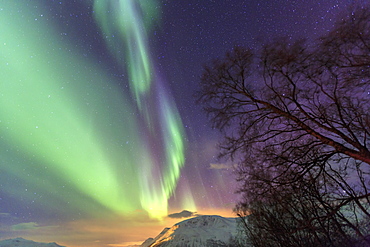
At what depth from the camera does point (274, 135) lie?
4.73 metres

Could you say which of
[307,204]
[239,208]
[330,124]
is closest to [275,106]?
[330,124]

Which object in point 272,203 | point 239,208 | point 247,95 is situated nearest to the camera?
point 247,95

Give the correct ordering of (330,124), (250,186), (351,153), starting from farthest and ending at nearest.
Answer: (250,186) → (330,124) → (351,153)

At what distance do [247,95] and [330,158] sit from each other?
87.8 inches

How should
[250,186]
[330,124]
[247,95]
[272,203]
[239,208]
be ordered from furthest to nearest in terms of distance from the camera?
Result: [239,208] < [272,203] < [247,95] < [250,186] < [330,124]

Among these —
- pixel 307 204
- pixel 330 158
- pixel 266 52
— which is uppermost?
pixel 266 52

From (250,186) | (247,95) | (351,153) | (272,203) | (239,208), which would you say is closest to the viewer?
(351,153)

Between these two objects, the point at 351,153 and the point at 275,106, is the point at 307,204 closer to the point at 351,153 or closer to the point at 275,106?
the point at 351,153

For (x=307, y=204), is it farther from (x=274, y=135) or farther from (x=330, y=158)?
(x=274, y=135)

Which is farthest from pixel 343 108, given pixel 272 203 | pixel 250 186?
pixel 272 203

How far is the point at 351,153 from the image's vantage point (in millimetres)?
3738

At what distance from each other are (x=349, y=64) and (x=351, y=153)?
1.60 m

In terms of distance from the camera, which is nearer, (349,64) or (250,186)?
(349,64)

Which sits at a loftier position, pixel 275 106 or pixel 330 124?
pixel 275 106
